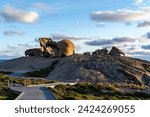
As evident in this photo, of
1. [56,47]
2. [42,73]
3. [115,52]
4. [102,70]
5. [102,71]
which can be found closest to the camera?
[102,71]

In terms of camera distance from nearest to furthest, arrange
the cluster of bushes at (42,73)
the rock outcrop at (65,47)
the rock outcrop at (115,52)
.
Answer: the cluster of bushes at (42,73) < the rock outcrop at (115,52) < the rock outcrop at (65,47)

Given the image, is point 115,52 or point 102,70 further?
point 115,52

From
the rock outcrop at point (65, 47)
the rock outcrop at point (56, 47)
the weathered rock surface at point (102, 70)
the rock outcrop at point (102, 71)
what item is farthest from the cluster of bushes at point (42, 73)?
the rock outcrop at point (56, 47)

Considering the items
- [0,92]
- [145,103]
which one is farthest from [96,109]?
[0,92]

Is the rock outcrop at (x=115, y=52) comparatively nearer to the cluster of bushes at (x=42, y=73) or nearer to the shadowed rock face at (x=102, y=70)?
the shadowed rock face at (x=102, y=70)

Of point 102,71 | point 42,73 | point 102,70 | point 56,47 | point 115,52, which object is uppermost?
point 56,47

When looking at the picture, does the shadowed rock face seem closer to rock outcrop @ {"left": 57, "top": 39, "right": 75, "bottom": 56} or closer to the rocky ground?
the rocky ground

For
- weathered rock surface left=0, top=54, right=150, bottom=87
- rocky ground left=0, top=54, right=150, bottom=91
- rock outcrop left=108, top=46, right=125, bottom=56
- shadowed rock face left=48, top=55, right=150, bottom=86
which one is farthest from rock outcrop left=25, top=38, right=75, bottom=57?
shadowed rock face left=48, top=55, right=150, bottom=86

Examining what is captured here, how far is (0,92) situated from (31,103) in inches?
840

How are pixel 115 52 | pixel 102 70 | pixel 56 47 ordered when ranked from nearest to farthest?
pixel 102 70 → pixel 115 52 → pixel 56 47

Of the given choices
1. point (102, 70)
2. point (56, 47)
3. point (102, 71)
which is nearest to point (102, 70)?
point (102, 70)

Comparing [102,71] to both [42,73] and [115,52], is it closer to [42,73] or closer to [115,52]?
[42,73]

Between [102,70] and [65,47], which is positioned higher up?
[65,47]

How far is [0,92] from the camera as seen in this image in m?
38.1
